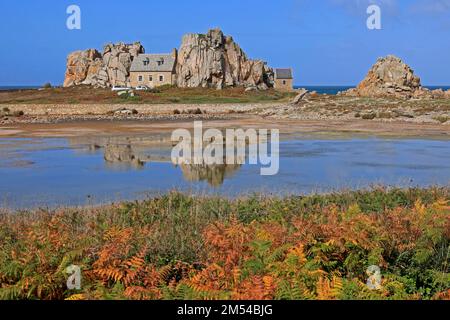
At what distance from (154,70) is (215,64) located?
9.85m

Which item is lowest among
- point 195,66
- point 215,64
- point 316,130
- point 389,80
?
point 316,130

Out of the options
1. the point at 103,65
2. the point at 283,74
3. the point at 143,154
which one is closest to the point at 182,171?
the point at 143,154

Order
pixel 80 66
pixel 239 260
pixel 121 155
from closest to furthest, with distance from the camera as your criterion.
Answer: pixel 239 260 → pixel 121 155 → pixel 80 66

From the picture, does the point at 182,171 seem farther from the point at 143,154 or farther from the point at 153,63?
the point at 153,63

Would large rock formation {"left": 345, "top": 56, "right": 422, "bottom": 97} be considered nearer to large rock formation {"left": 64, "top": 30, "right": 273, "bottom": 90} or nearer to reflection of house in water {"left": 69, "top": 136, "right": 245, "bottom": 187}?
large rock formation {"left": 64, "top": 30, "right": 273, "bottom": 90}

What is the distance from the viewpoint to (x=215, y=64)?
9338 cm

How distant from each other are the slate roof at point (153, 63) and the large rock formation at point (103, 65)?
2.72 meters

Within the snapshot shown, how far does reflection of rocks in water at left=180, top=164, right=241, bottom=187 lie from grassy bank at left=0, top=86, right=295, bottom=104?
52198 millimetres

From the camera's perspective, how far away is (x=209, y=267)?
6.89 metres

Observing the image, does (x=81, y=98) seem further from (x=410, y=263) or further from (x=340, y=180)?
(x=410, y=263)
